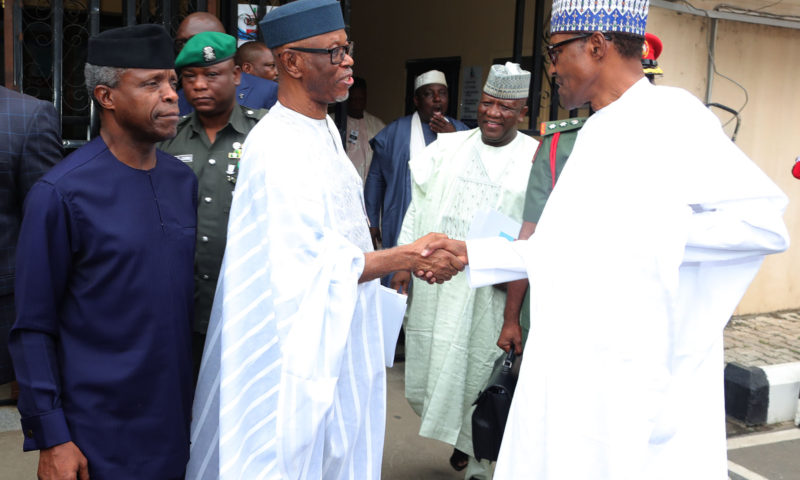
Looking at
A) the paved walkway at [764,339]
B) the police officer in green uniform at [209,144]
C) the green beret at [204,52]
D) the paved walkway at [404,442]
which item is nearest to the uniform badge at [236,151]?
the police officer in green uniform at [209,144]

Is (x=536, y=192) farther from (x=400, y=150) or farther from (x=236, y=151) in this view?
(x=400, y=150)

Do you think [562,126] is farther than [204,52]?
Yes

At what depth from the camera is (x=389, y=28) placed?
9578 mm

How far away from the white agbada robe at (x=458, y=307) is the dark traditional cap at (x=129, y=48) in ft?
6.09

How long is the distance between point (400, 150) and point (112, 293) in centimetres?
353

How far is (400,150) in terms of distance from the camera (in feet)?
18.0

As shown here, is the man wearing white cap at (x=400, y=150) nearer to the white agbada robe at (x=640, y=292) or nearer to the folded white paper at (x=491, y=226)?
the folded white paper at (x=491, y=226)

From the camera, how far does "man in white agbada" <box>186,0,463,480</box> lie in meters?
2.30

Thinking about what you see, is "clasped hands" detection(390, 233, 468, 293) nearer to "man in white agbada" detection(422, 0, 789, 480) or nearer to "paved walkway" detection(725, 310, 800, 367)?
"man in white agbada" detection(422, 0, 789, 480)

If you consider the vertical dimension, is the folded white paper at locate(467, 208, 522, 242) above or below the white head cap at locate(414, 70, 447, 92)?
below

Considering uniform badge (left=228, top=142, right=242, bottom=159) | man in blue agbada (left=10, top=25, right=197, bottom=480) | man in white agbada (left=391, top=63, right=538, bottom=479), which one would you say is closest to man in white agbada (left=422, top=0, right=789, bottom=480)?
man in blue agbada (left=10, top=25, right=197, bottom=480)

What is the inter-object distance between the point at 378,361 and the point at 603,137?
3.40 ft

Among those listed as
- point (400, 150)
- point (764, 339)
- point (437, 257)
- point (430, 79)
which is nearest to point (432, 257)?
point (437, 257)

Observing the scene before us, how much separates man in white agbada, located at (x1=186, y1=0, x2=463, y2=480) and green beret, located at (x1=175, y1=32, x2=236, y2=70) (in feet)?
2.13
